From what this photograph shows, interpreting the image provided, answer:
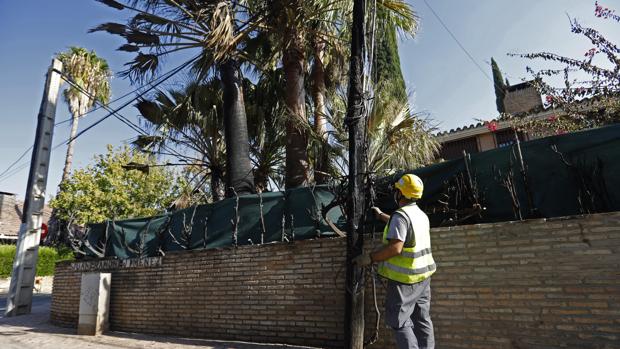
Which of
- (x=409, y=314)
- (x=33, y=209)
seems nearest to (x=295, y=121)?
(x=409, y=314)

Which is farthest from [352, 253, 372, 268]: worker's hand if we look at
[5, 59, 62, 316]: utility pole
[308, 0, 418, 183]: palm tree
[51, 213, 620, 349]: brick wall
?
[5, 59, 62, 316]: utility pole

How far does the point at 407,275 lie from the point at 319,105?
7171 millimetres

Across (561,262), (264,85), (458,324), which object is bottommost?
(458,324)

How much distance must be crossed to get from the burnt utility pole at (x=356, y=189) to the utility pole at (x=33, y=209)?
10.2 m

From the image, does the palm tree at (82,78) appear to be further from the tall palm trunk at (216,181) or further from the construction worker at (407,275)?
the construction worker at (407,275)

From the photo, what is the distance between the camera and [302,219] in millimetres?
5887

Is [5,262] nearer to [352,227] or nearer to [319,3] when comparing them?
[319,3]

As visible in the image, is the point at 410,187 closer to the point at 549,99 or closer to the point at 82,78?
the point at 549,99

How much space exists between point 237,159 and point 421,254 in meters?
5.52

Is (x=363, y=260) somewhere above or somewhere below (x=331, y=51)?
below

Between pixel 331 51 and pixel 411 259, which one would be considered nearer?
pixel 411 259

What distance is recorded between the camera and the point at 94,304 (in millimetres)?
7328

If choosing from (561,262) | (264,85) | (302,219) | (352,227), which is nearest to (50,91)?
(264,85)

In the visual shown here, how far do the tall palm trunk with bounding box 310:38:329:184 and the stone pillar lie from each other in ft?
15.6
